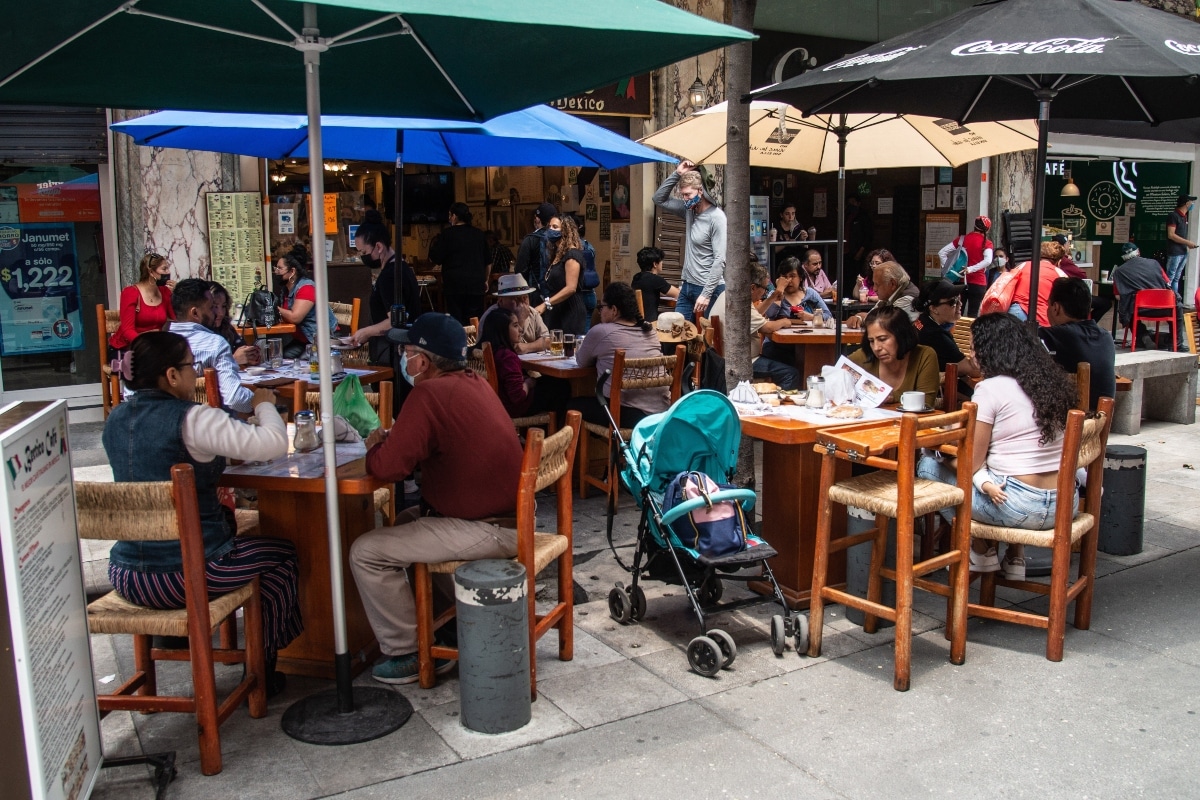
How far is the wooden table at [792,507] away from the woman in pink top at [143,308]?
201 inches

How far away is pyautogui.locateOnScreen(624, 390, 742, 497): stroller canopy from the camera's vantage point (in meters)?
4.84

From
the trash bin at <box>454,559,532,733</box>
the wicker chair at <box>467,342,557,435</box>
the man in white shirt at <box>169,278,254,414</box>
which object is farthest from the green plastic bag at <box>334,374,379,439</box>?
the wicker chair at <box>467,342,557,435</box>

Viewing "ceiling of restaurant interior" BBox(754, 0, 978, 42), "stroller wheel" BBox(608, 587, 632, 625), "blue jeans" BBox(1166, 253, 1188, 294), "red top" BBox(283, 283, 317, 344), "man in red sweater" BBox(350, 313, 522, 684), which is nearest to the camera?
"man in red sweater" BBox(350, 313, 522, 684)

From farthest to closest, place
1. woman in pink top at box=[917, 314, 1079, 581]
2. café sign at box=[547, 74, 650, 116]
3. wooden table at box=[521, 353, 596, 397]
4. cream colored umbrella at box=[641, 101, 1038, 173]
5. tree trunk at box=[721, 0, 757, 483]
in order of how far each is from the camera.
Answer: café sign at box=[547, 74, 650, 116]
cream colored umbrella at box=[641, 101, 1038, 173]
wooden table at box=[521, 353, 596, 397]
tree trunk at box=[721, 0, 757, 483]
woman in pink top at box=[917, 314, 1079, 581]

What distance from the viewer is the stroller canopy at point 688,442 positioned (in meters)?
4.84

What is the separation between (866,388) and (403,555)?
2.65 m

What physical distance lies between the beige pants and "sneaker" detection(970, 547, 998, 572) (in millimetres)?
2177

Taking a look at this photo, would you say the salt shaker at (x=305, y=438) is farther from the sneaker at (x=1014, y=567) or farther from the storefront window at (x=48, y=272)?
the storefront window at (x=48, y=272)

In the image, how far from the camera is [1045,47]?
467 cm

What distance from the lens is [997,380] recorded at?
4.86 metres

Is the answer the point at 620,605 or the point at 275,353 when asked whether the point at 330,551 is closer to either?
the point at 620,605

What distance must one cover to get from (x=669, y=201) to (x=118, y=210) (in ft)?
17.2

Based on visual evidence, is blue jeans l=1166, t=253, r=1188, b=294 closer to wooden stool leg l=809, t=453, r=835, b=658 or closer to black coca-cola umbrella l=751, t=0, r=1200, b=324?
black coca-cola umbrella l=751, t=0, r=1200, b=324

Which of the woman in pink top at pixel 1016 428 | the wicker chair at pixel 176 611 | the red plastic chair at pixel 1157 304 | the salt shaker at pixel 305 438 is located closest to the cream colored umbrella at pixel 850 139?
the woman in pink top at pixel 1016 428
